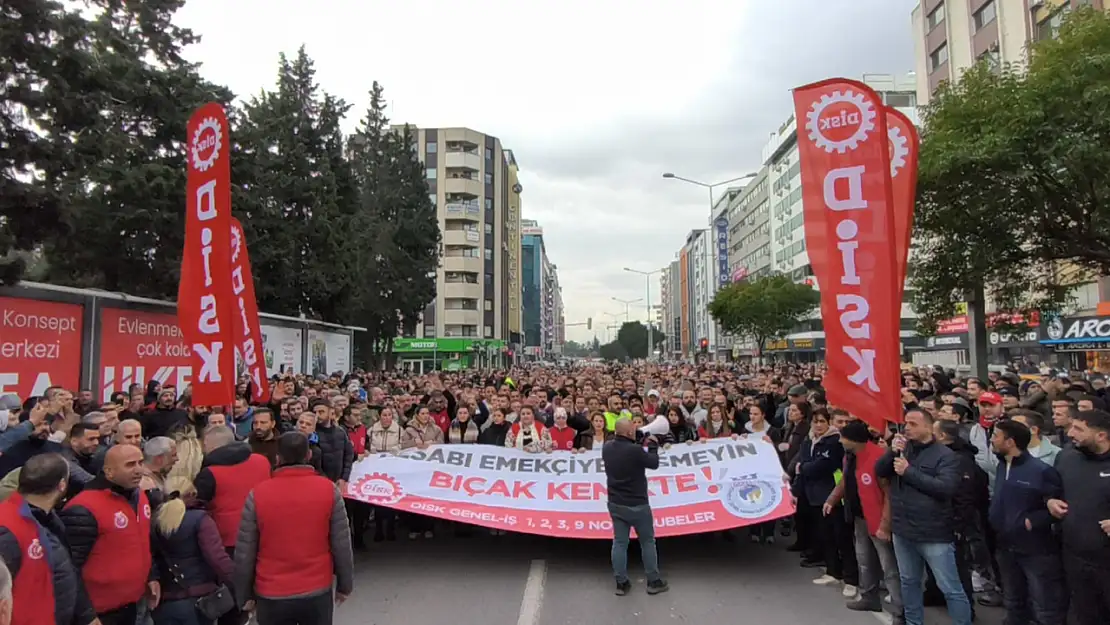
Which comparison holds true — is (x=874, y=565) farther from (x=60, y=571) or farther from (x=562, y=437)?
(x=60, y=571)

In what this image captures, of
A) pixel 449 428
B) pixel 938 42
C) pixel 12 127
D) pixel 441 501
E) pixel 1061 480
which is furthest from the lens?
pixel 938 42

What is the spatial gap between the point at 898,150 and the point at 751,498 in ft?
13.7

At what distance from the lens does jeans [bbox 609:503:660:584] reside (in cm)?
651

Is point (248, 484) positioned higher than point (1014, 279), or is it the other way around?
point (1014, 279)

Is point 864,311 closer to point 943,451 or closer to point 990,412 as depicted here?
point 943,451

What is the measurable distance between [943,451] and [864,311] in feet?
4.21

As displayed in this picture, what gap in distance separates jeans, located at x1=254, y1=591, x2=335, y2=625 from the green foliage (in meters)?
9.63

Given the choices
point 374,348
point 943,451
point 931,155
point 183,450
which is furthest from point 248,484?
point 374,348

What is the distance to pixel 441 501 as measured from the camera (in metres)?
7.75

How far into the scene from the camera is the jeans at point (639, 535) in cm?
651

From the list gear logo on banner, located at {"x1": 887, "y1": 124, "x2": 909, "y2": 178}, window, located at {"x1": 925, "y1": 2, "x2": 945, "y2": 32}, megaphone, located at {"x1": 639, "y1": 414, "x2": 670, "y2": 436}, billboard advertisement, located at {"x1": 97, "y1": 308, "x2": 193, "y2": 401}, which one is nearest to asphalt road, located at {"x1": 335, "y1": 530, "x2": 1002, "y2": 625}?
megaphone, located at {"x1": 639, "y1": 414, "x2": 670, "y2": 436}

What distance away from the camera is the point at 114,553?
3.58 metres

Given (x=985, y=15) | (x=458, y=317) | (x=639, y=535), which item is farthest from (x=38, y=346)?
(x=458, y=317)

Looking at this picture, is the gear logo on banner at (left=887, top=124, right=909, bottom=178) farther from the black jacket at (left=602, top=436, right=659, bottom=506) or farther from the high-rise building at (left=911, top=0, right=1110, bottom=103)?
the high-rise building at (left=911, top=0, right=1110, bottom=103)
